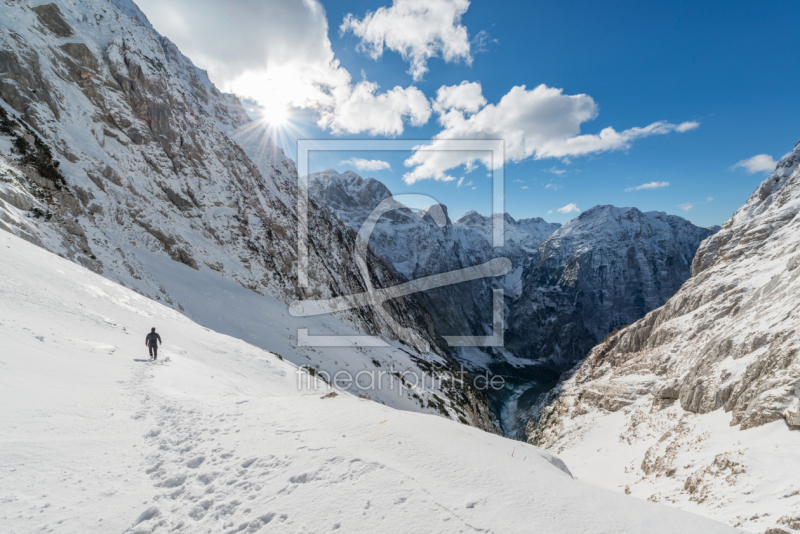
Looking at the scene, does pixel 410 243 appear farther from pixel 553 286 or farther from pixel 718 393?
pixel 718 393

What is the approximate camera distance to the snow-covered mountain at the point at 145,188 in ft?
81.3

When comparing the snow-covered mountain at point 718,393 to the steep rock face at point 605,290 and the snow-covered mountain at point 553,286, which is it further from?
the steep rock face at point 605,290

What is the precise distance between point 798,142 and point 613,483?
54862 mm

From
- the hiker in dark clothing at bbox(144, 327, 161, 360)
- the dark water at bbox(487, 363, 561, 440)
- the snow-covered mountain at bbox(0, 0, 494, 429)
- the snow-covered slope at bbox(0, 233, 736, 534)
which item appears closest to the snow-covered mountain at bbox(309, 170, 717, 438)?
the dark water at bbox(487, 363, 561, 440)

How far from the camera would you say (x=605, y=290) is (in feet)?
601

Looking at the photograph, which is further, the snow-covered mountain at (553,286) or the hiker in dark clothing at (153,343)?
the snow-covered mountain at (553,286)

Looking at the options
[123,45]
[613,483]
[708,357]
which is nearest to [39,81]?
[123,45]

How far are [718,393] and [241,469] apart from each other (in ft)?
92.6

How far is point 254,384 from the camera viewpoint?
13.9 meters

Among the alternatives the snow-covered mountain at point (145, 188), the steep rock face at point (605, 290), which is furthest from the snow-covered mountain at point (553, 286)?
the snow-covered mountain at point (145, 188)

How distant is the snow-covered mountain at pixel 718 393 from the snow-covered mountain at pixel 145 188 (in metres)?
18.4

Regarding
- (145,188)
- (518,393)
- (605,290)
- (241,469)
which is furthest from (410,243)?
(241,469)

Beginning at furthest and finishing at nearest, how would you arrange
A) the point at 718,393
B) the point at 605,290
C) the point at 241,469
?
the point at 605,290 < the point at 718,393 < the point at 241,469

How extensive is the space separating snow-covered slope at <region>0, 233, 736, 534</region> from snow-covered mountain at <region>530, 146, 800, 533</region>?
9.35 m
